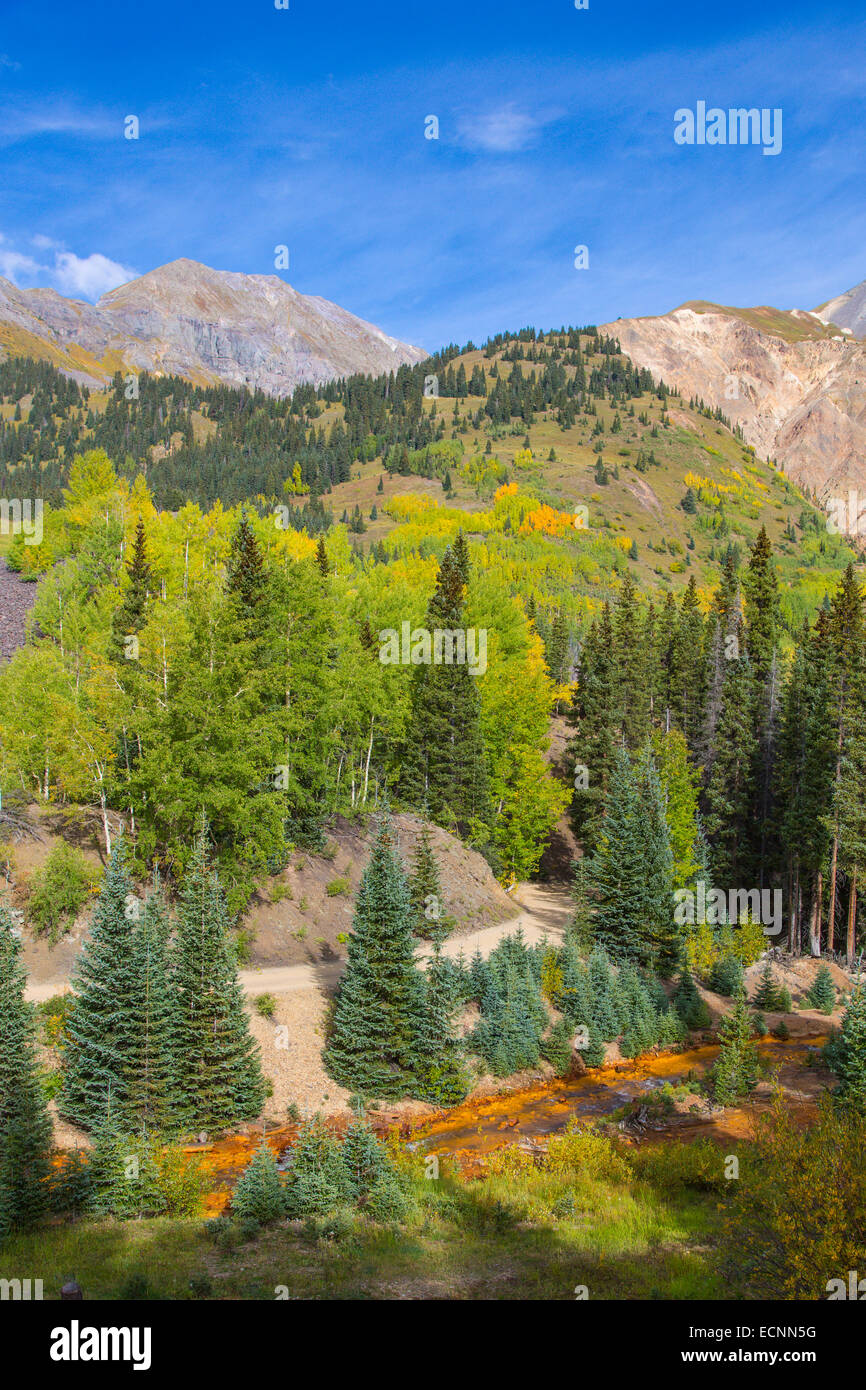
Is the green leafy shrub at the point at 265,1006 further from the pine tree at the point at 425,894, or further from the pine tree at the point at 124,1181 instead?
the pine tree at the point at 124,1181

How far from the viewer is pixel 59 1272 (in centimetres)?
1323

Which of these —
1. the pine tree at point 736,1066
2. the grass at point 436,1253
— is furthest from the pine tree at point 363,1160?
the pine tree at point 736,1066

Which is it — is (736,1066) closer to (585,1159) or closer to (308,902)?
(585,1159)

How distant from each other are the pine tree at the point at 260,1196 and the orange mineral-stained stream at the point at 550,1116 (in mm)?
1736

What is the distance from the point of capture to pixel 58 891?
2969 centimetres

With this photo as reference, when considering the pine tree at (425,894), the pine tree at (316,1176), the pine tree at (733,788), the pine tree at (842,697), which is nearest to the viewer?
the pine tree at (316,1176)

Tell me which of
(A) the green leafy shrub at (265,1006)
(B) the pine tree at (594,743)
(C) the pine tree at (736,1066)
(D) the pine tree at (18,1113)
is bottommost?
(C) the pine tree at (736,1066)

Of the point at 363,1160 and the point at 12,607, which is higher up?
the point at 12,607

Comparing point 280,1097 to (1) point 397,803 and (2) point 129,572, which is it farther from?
(2) point 129,572

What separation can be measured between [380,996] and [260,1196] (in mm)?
9955

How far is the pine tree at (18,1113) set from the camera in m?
16.2

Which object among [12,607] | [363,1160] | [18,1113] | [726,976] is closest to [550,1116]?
[363,1160]

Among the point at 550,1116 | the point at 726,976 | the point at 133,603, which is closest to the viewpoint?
Answer: the point at 550,1116
